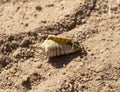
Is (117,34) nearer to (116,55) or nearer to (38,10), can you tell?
(116,55)

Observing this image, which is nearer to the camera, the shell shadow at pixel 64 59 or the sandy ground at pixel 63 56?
the sandy ground at pixel 63 56

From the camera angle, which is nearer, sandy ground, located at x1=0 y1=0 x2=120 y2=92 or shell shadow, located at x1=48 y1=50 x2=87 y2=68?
sandy ground, located at x1=0 y1=0 x2=120 y2=92

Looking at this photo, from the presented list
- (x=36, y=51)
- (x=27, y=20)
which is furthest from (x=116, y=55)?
(x=27, y=20)

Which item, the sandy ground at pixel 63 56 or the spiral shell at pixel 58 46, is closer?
the sandy ground at pixel 63 56

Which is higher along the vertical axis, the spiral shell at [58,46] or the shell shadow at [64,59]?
the spiral shell at [58,46]
